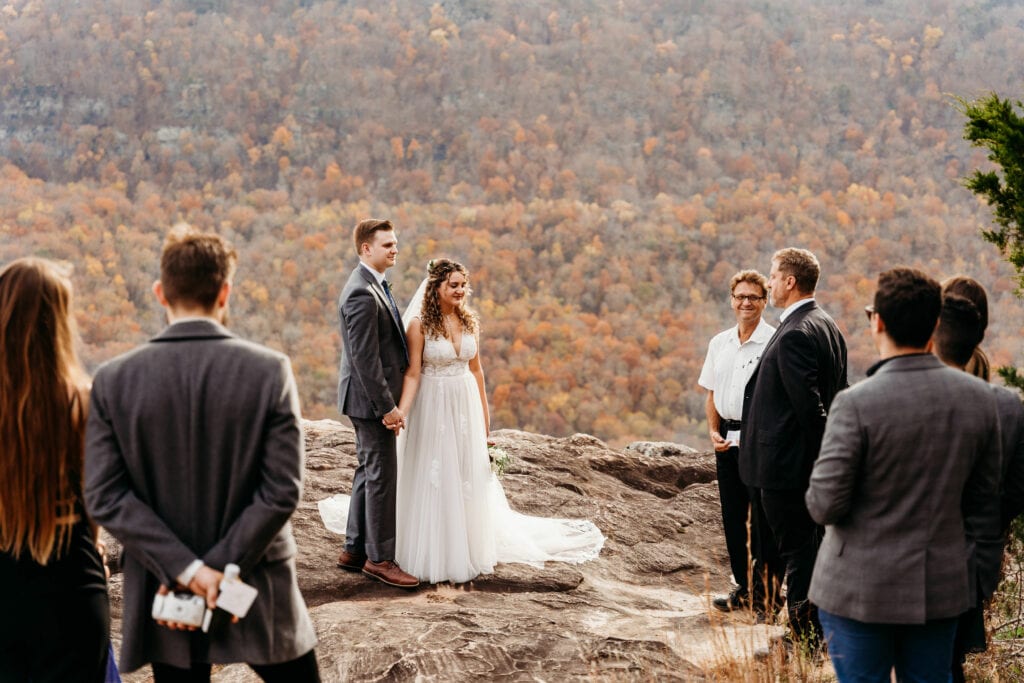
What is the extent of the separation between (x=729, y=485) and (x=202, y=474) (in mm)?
3543

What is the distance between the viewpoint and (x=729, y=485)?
205 inches

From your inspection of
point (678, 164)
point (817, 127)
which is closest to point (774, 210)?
point (678, 164)

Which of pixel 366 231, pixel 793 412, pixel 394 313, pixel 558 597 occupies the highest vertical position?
pixel 366 231

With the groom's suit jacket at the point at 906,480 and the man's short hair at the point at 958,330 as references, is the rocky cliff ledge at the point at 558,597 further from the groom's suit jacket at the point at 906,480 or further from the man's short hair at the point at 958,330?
the man's short hair at the point at 958,330

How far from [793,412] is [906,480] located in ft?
5.93

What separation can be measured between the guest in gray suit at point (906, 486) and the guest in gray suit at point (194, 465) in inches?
61.7

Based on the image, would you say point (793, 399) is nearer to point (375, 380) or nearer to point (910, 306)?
point (910, 306)

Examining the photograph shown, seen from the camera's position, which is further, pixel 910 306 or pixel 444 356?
pixel 444 356

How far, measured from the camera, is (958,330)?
2.93 m

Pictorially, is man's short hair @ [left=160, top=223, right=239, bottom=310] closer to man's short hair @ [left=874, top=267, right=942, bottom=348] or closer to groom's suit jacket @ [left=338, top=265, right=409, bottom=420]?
man's short hair @ [left=874, top=267, right=942, bottom=348]

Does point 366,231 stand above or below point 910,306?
above

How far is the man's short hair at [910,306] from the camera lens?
98.5 inches

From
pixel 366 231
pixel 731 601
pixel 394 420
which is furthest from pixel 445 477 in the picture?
pixel 731 601

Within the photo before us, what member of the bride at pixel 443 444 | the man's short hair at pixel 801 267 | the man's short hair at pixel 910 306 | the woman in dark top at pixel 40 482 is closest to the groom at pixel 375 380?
the bride at pixel 443 444
